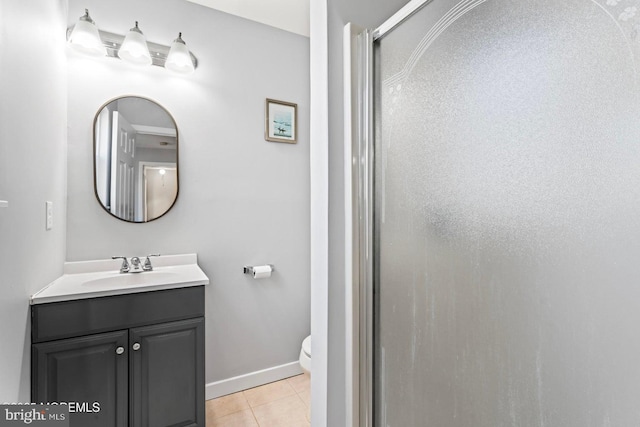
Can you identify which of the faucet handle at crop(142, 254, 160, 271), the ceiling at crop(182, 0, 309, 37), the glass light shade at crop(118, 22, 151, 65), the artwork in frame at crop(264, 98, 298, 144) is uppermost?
the ceiling at crop(182, 0, 309, 37)

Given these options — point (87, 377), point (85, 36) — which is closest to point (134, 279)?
point (87, 377)

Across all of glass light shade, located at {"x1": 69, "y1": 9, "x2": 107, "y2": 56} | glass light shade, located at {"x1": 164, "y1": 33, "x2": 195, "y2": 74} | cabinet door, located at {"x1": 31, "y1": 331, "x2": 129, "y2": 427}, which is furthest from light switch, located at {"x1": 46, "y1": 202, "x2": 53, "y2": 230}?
glass light shade, located at {"x1": 164, "y1": 33, "x2": 195, "y2": 74}

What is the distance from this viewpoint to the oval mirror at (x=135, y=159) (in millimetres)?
1801

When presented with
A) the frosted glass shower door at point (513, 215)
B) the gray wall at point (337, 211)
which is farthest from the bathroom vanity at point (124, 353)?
the frosted glass shower door at point (513, 215)

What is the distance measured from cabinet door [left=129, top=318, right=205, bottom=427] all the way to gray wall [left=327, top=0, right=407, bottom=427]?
842mm

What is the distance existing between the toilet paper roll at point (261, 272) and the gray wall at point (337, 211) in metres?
1.12

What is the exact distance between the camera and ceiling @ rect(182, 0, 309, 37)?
2002mm

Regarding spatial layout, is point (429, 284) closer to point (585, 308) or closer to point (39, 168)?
A: point (585, 308)

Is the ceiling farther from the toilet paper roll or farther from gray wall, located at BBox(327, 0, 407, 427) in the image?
the toilet paper roll

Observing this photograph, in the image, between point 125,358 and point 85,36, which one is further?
point 85,36

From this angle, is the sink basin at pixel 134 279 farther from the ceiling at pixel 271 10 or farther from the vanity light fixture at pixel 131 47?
the ceiling at pixel 271 10

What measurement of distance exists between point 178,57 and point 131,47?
24cm

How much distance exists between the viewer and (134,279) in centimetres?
162

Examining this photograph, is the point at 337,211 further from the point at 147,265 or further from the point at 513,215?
the point at 147,265
